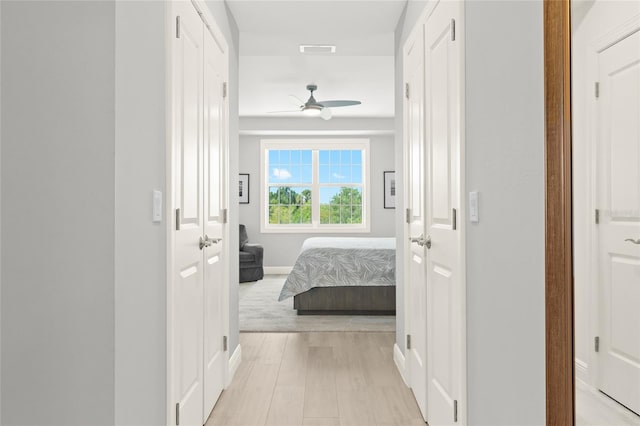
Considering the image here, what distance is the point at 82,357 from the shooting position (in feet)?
4.21

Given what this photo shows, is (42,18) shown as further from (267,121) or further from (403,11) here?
(267,121)

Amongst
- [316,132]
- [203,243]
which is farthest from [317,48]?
[316,132]

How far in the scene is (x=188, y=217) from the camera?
6.54 ft

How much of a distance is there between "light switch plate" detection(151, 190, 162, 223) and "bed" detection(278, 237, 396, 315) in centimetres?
296

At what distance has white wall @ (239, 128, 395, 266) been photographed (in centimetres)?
770

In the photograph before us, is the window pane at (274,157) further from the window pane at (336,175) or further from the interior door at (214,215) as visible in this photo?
the interior door at (214,215)

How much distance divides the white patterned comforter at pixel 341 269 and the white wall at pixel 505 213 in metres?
2.82

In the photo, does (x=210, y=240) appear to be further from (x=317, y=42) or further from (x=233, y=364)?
(x=317, y=42)

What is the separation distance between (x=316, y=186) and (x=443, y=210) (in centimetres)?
586

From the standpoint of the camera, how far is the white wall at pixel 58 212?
127 cm

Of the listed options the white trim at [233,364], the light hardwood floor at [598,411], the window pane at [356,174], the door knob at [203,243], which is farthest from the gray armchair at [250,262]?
the light hardwood floor at [598,411]

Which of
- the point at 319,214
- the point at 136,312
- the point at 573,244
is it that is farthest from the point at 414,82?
the point at 319,214

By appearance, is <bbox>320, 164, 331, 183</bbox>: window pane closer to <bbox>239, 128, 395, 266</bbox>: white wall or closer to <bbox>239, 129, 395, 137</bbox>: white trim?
<bbox>239, 128, 395, 266</bbox>: white wall

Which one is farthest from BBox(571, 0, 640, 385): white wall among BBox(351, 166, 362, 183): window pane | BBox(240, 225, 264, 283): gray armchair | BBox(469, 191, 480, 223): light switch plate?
BBox(351, 166, 362, 183): window pane
